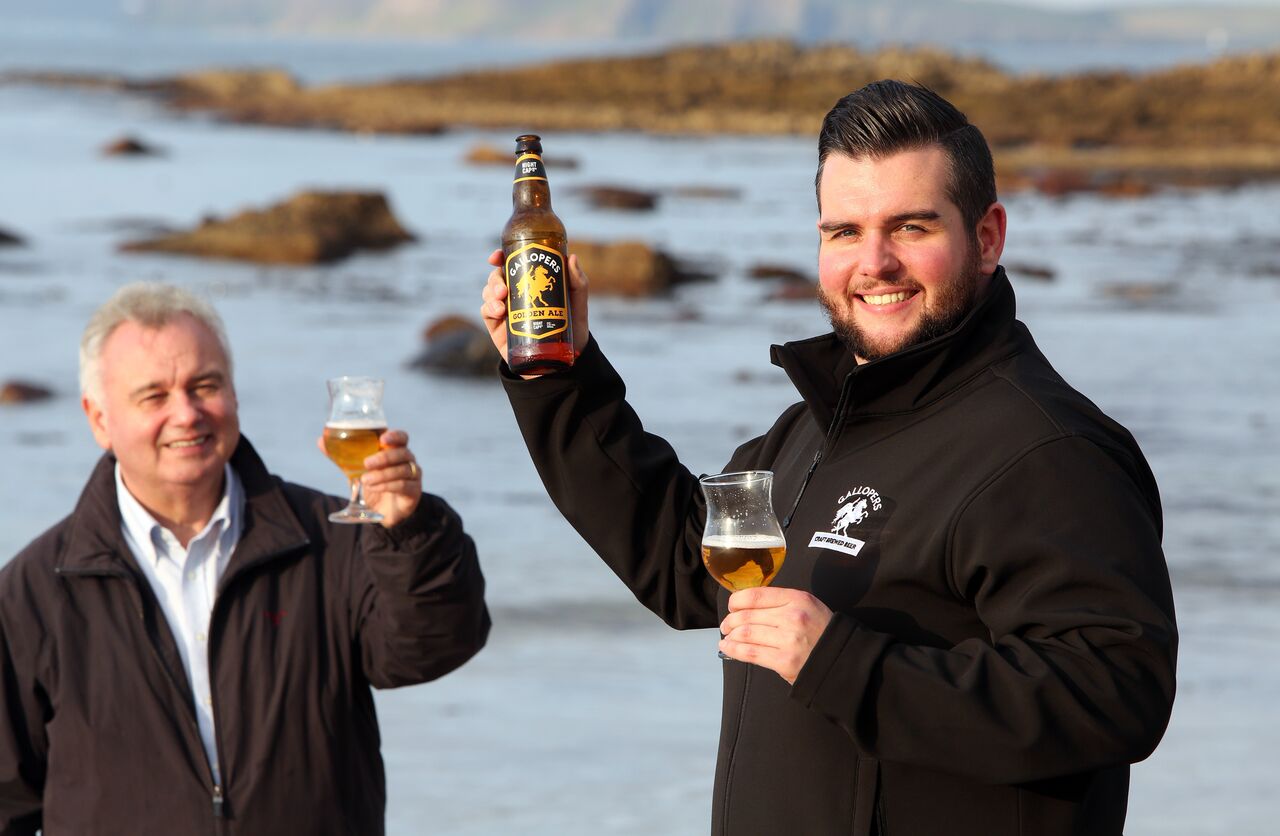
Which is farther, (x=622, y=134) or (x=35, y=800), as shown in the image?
(x=622, y=134)

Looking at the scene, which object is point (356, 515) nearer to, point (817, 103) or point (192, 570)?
point (192, 570)

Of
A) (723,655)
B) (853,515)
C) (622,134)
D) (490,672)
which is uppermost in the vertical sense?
(622,134)

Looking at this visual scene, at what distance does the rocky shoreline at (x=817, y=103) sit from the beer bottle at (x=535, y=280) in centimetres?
3757

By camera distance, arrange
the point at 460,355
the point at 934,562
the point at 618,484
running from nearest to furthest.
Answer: the point at 934,562
the point at 618,484
the point at 460,355

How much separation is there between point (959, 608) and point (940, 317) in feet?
1.91

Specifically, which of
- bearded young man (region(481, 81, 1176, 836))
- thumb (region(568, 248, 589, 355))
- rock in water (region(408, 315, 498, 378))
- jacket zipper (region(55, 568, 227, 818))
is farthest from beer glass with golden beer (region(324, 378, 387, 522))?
rock in water (region(408, 315, 498, 378))

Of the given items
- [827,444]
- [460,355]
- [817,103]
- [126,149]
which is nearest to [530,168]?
[827,444]

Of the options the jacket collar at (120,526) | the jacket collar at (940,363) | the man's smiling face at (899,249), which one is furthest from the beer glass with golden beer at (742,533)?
the jacket collar at (120,526)

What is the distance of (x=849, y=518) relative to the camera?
3.42 m

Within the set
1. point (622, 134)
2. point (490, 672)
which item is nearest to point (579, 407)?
point (490, 672)

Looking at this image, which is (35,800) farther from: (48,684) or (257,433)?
(257,433)

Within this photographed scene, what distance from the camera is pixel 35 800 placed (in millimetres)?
4406

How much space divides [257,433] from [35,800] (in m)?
10.6

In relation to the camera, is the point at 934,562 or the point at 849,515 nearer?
the point at 934,562
